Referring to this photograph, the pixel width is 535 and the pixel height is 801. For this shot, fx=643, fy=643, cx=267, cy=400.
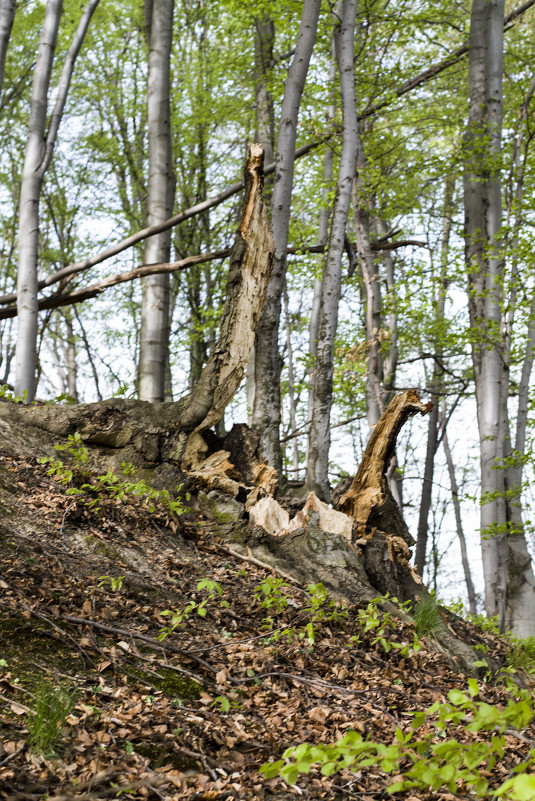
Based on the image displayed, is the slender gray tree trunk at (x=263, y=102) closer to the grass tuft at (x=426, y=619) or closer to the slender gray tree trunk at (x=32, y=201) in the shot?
the slender gray tree trunk at (x=32, y=201)

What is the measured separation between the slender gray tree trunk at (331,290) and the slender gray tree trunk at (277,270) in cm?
43

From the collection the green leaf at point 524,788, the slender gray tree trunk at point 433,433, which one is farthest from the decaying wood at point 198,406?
the slender gray tree trunk at point 433,433

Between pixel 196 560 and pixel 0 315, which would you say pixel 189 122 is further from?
pixel 196 560

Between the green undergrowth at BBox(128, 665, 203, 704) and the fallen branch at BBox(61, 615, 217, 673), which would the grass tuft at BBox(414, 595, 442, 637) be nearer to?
the fallen branch at BBox(61, 615, 217, 673)

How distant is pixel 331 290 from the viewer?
23.2 ft

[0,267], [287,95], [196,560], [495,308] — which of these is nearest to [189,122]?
[0,267]

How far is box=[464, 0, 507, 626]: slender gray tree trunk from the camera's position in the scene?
862 centimetres

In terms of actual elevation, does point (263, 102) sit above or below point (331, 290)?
above

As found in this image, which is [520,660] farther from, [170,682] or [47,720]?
[47,720]

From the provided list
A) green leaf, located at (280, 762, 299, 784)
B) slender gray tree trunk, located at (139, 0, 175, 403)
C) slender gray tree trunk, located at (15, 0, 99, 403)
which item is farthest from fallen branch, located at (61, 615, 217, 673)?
slender gray tree trunk, located at (139, 0, 175, 403)

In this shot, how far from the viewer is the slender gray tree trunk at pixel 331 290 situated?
6.65 meters

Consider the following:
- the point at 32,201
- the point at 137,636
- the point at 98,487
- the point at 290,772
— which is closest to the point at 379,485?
the point at 98,487

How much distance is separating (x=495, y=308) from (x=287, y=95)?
4.06 m

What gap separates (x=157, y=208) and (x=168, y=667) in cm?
679
